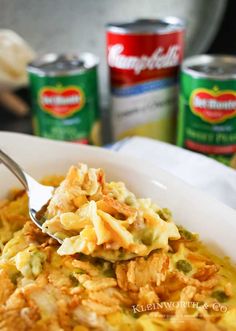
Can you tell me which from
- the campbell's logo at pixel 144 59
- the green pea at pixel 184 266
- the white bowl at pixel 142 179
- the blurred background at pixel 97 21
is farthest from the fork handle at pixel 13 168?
the blurred background at pixel 97 21

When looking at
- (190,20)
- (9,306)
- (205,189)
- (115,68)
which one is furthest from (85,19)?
(9,306)

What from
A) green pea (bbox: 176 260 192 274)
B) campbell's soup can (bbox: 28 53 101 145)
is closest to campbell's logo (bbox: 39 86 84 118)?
campbell's soup can (bbox: 28 53 101 145)

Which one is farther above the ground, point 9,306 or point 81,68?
point 81,68

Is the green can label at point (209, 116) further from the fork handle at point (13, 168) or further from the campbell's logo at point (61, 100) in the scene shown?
the fork handle at point (13, 168)

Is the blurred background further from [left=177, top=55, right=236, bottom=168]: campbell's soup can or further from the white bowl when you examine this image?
the white bowl

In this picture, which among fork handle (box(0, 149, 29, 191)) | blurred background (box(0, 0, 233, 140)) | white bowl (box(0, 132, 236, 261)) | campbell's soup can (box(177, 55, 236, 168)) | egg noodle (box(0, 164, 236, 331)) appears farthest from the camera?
blurred background (box(0, 0, 233, 140))

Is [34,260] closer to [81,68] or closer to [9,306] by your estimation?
[9,306]
